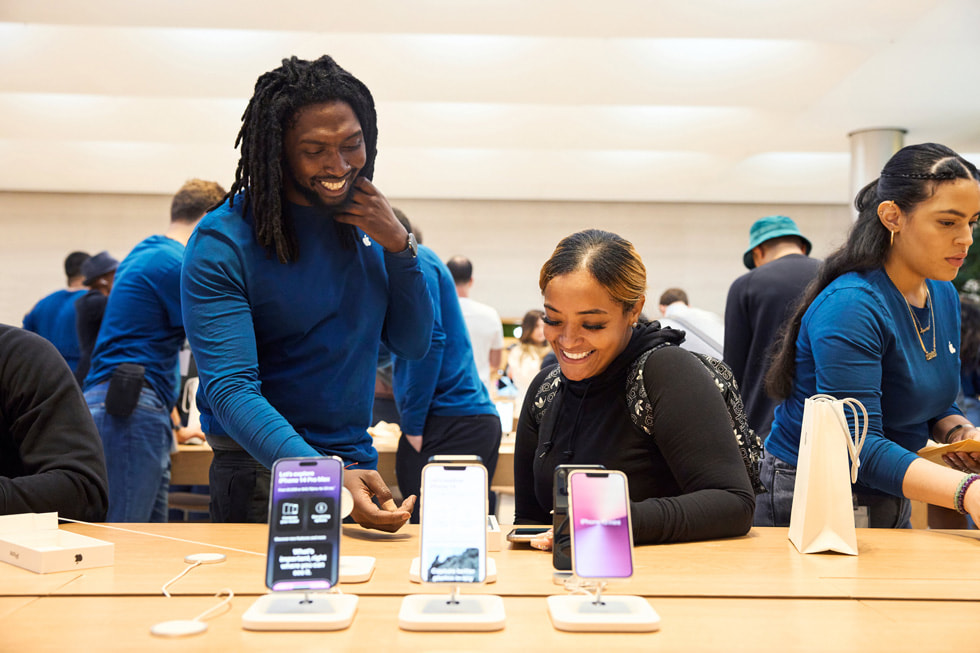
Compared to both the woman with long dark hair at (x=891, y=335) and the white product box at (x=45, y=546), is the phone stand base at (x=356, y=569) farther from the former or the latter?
the woman with long dark hair at (x=891, y=335)

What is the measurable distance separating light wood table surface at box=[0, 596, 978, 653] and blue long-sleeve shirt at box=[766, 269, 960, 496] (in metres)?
0.60

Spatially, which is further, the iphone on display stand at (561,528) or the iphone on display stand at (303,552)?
the iphone on display stand at (561,528)

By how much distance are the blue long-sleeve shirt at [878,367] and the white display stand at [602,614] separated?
0.83 metres

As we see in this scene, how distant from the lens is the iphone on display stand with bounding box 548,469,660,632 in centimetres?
106

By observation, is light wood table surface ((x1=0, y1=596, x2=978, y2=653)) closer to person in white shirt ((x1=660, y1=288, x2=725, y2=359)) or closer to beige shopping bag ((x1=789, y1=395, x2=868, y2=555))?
beige shopping bag ((x1=789, y1=395, x2=868, y2=555))

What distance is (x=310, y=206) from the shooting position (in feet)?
5.59

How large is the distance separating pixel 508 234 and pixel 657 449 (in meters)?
9.77

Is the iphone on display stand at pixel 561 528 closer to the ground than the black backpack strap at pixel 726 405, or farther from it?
closer to the ground

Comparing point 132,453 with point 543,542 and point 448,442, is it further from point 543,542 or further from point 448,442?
point 543,542

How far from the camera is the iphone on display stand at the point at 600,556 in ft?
3.49

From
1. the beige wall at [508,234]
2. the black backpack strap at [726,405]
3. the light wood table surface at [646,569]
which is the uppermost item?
the beige wall at [508,234]

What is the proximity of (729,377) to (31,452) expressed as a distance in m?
1.36

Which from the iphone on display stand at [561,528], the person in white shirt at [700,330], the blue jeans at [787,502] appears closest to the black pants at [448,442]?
the person in white shirt at [700,330]

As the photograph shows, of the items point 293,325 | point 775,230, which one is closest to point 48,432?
point 293,325
